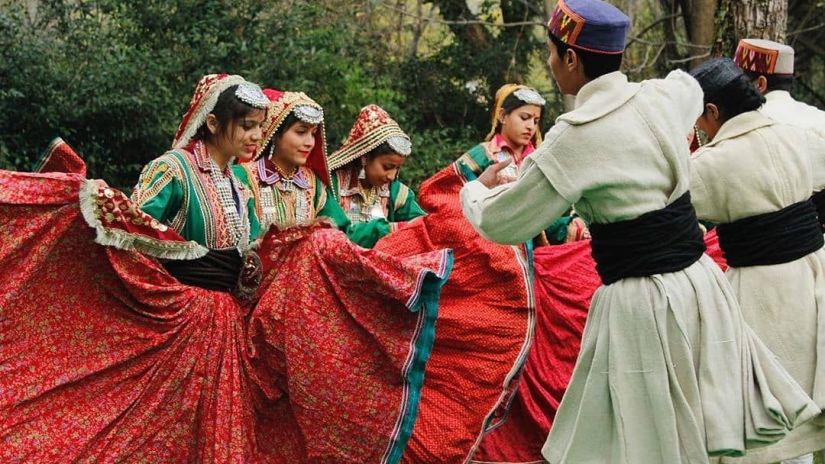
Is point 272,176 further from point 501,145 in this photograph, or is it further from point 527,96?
point 527,96

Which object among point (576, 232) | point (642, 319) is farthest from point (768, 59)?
point (642, 319)

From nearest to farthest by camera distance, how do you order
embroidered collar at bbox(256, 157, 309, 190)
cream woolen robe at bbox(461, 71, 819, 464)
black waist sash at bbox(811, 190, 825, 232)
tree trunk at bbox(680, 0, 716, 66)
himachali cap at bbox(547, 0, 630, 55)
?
1. cream woolen robe at bbox(461, 71, 819, 464)
2. himachali cap at bbox(547, 0, 630, 55)
3. black waist sash at bbox(811, 190, 825, 232)
4. embroidered collar at bbox(256, 157, 309, 190)
5. tree trunk at bbox(680, 0, 716, 66)

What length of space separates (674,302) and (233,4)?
773 centimetres

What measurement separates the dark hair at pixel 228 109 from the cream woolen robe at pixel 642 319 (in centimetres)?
159

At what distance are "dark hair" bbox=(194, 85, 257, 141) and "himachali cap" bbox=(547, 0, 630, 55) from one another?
1697 mm

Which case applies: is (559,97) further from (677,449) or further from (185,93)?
(677,449)

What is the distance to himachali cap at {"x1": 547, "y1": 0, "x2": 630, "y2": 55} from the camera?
150 inches

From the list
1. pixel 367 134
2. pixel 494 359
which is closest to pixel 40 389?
pixel 494 359

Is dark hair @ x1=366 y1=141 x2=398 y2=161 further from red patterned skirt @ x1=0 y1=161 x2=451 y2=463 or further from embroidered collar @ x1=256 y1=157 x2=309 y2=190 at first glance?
red patterned skirt @ x1=0 y1=161 x2=451 y2=463

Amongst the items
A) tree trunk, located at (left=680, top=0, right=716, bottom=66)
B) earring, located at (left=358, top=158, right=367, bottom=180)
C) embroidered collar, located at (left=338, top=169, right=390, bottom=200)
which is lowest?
tree trunk, located at (left=680, top=0, right=716, bottom=66)

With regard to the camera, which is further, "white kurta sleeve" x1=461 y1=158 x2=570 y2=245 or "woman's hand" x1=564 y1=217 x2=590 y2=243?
"woman's hand" x1=564 y1=217 x2=590 y2=243

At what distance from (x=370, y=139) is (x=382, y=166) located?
16 cm

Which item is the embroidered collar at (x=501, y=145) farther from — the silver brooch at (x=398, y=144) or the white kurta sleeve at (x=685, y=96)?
the white kurta sleeve at (x=685, y=96)

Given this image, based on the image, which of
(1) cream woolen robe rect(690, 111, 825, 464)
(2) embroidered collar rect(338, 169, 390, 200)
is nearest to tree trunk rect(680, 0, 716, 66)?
(2) embroidered collar rect(338, 169, 390, 200)
